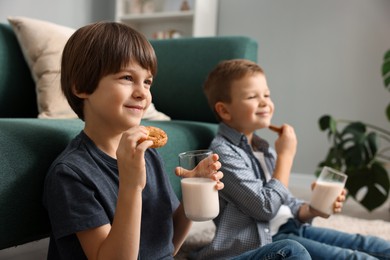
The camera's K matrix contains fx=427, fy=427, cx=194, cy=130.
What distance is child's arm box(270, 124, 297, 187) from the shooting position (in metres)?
1.44

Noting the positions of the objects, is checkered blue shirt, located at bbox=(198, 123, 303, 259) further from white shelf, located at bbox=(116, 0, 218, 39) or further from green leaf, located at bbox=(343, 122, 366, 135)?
white shelf, located at bbox=(116, 0, 218, 39)

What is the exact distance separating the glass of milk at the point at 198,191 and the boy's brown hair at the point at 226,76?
0.54m

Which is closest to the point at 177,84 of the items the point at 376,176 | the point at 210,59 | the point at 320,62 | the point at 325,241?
the point at 210,59

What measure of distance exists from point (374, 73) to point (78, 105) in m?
2.68

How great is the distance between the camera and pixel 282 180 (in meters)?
1.42

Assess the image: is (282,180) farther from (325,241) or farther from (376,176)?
(376,176)

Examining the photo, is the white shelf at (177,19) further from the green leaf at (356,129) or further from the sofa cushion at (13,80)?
the sofa cushion at (13,80)

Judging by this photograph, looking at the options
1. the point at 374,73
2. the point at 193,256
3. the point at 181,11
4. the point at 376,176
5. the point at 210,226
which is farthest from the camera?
the point at 181,11

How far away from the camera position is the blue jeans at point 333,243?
1309 mm

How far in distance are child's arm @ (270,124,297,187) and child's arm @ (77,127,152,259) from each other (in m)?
0.72

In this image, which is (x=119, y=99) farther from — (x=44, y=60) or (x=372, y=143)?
(x=372, y=143)

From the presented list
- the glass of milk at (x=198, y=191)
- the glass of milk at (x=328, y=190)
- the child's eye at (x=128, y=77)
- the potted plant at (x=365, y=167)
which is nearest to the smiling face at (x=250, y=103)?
the glass of milk at (x=328, y=190)

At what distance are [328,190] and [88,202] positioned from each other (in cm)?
85

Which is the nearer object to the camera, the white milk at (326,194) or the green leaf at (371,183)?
the white milk at (326,194)
